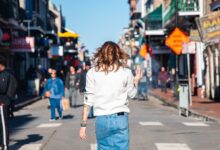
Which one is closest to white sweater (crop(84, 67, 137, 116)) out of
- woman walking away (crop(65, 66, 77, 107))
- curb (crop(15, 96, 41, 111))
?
woman walking away (crop(65, 66, 77, 107))

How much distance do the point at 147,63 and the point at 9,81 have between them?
173 feet

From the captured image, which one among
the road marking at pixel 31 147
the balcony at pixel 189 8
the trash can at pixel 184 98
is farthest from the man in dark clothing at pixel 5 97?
the balcony at pixel 189 8

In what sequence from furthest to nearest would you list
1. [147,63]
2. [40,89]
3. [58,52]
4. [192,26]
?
1. [58,52]
2. [147,63]
3. [40,89]
4. [192,26]

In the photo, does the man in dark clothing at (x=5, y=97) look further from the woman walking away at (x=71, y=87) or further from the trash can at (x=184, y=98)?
the woman walking away at (x=71, y=87)

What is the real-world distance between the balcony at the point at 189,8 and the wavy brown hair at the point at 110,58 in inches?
1125

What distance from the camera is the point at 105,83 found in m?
6.48

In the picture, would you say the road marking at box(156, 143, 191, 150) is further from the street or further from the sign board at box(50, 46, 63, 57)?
the sign board at box(50, 46, 63, 57)

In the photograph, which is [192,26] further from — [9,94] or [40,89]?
[9,94]

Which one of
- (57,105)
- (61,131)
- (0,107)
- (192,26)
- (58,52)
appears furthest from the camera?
(58,52)

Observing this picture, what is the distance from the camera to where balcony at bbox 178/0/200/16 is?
3462 centimetres

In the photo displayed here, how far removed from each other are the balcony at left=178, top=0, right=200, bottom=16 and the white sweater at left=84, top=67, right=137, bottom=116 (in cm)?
2859

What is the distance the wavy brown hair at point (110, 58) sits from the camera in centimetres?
647

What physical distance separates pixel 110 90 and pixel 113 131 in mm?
431

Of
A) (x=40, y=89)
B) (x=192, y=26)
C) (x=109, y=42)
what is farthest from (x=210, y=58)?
(x=109, y=42)
